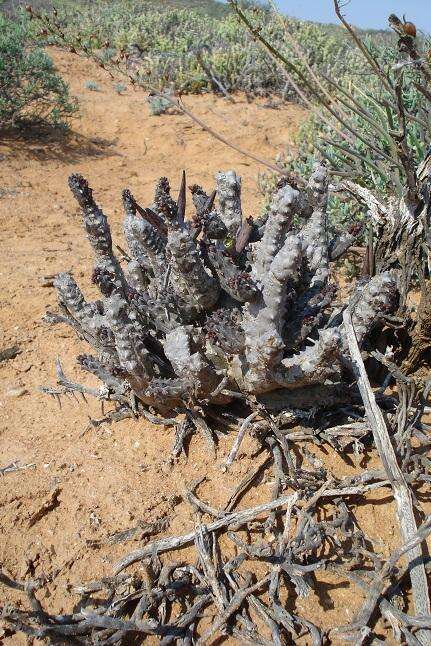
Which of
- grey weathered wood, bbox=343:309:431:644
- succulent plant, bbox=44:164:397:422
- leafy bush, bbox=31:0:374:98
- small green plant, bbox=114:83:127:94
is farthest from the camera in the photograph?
small green plant, bbox=114:83:127:94

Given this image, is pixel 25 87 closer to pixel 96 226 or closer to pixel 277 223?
pixel 96 226

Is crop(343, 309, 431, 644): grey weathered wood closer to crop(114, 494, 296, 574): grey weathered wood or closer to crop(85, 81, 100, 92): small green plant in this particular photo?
crop(114, 494, 296, 574): grey weathered wood

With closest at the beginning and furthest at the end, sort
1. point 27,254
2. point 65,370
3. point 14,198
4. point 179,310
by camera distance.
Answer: point 179,310
point 65,370
point 27,254
point 14,198

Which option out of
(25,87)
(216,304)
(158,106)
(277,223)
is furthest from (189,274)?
(158,106)

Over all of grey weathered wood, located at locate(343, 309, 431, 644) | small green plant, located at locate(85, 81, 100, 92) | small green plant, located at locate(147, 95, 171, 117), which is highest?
grey weathered wood, located at locate(343, 309, 431, 644)

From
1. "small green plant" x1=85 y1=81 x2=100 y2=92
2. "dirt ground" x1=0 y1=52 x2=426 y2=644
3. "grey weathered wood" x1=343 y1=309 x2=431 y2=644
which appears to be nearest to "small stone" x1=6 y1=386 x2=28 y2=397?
"dirt ground" x1=0 y1=52 x2=426 y2=644

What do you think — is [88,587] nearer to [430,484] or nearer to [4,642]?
[4,642]

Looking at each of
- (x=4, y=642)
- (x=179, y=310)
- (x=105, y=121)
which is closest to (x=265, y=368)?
(x=179, y=310)

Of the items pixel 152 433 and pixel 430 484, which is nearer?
pixel 430 484

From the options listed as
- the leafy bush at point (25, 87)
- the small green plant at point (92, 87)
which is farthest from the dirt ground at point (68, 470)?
the small green plant at point (92, 87)
